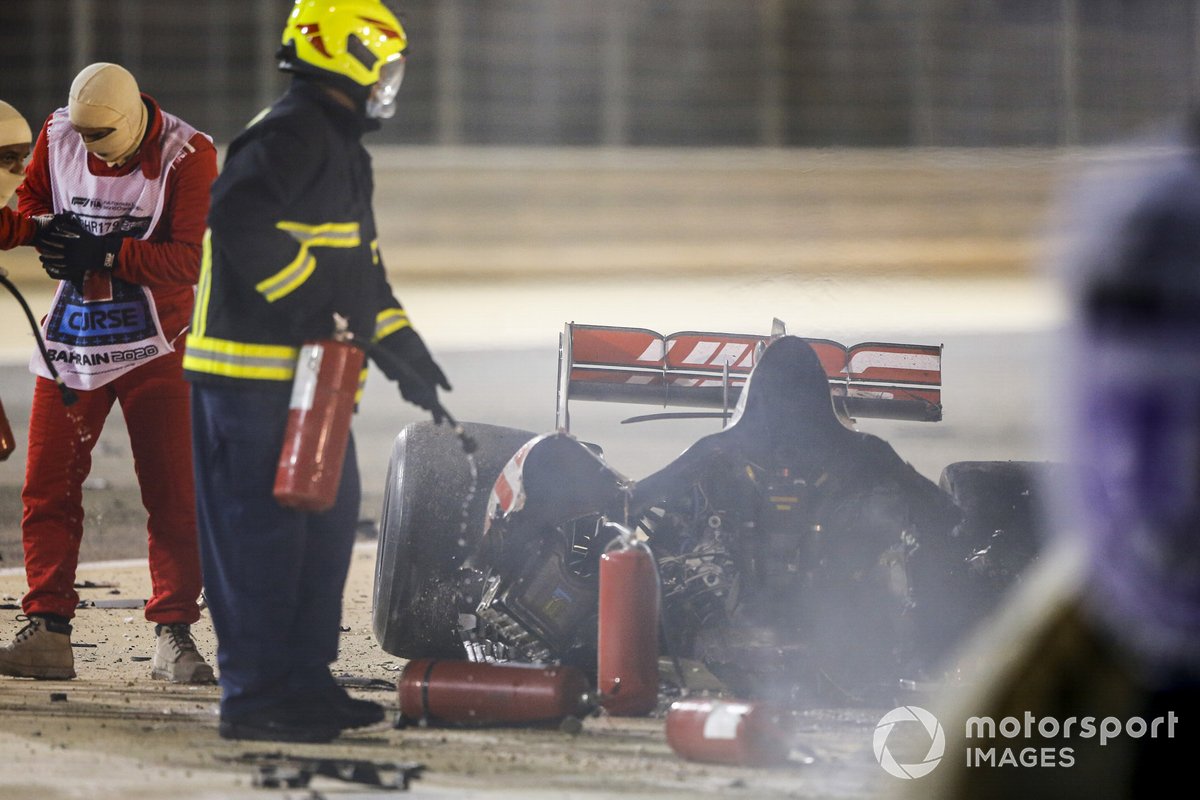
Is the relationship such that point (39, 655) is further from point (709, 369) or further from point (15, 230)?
Answer: point (709, 369)

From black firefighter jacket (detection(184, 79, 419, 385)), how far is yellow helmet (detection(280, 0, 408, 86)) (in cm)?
8

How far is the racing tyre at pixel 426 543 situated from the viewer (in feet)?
16.3

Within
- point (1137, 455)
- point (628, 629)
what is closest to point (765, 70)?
point (628, 629)

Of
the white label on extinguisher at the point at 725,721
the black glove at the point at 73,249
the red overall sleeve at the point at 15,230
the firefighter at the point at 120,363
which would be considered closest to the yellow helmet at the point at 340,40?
the firefighter at the point at 120,363

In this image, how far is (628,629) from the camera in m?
4.34

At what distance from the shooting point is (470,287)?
1806 cm

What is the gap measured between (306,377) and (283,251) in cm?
33

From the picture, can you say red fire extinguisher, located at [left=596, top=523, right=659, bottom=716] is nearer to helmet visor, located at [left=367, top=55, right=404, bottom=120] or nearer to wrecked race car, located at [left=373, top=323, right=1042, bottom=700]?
wrecked race car, located at [left=373, top=323, right=1042, bottom=700]

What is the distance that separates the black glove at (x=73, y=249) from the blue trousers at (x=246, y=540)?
32.0 inches

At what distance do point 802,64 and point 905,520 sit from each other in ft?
54.9

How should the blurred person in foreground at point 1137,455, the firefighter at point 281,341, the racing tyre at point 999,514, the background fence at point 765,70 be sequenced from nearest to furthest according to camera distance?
the blurred person in foreground at point 1137,455 < the firefighter at point 281,341 < the racing tyre at point 999,514 < the background fence at point 765,70

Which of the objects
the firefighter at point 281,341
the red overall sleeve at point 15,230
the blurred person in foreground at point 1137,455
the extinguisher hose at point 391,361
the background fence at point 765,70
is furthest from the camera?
Answer: the background fence at point 765,70

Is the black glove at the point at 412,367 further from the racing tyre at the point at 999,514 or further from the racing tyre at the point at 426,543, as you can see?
the racing tyre at the point at 999,514

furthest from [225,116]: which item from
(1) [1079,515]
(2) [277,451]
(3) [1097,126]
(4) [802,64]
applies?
(1) [1079,515]
